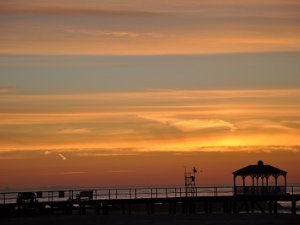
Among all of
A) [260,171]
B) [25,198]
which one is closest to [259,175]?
[260,171]

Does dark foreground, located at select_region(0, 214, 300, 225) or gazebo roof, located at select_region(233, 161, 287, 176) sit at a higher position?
gazebo roof, located at select_region(233, 161, 287, 176)

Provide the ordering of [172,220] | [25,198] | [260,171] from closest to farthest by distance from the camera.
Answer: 1. [172,220]
2. [25,198]
3. [260,171]

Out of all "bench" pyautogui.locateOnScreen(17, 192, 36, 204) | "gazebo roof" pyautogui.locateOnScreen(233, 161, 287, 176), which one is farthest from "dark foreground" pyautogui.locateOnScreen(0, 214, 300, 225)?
"gazebo roof" pyautogui.locateOnScreen(233, 161, 287, 176)

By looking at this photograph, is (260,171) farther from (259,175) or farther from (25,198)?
(25,198)

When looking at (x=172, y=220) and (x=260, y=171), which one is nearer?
(x=172, y=220)

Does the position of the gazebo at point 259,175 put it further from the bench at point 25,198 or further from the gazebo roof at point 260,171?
the bench at point 25,198

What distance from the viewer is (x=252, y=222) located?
1719 inches

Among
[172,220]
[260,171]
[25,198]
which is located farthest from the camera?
[260,171]

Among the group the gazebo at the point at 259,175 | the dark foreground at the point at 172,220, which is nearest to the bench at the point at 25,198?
the dark foreground at the point at 172,220

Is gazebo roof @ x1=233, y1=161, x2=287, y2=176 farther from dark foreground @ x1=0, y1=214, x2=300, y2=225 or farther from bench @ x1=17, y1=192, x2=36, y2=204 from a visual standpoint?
bench @ x1=17, y1=192, x2=36, y2=204

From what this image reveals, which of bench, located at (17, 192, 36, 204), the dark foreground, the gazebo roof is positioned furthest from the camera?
the gazebo roof

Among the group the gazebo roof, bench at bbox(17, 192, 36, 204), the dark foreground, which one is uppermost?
the gazebo roof

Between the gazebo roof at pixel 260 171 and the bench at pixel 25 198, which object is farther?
the gazebo roof at pixel 260 171

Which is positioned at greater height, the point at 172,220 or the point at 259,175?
the point at 259,175
